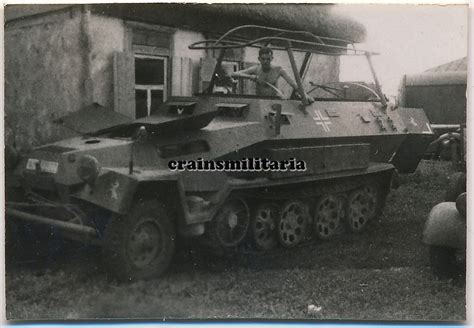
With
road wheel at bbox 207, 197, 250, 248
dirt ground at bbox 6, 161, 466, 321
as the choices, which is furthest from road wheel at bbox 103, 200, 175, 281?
road wheel at bbox 207, 197, 250, 248

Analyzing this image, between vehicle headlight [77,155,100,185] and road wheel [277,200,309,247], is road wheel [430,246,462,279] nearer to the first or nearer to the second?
road wheel [277,200,309,247]

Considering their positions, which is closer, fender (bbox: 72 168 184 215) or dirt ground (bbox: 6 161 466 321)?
fender (bbox: 72 168 184 215)

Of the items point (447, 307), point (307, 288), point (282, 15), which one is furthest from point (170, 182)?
point (447, 307)

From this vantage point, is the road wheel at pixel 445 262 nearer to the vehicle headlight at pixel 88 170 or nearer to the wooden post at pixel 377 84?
the wooden post at pixel 377 84

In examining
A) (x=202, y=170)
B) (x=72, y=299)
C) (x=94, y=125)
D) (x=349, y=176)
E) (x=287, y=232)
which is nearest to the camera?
(x=72, y=299)

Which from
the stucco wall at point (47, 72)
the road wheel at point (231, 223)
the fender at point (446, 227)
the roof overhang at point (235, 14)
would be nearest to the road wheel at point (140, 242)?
the road wheel at point (231, 223)

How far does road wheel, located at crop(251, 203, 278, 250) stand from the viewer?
21.3 feet

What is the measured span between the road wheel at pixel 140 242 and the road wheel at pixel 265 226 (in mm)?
1081

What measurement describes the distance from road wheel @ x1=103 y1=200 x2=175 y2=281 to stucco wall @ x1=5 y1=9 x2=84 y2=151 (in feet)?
5.32

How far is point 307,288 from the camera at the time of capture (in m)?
5.82

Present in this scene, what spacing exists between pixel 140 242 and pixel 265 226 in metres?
1.59

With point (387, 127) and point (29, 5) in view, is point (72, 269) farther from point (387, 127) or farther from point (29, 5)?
point (387, 127)

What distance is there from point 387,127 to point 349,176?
992 mm

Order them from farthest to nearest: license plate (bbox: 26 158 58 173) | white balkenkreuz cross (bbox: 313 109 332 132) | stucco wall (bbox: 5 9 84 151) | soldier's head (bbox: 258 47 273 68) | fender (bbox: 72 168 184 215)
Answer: white balkenkreuz cross (bbox: 313 109 332 132)
soldier's head (bbox: 258 47 273 68)
stucco wall (bbox: 5 9 84 151)
license plate (bbox: 26 158 58 173)
fender (bbox: 72 168 184 215)
